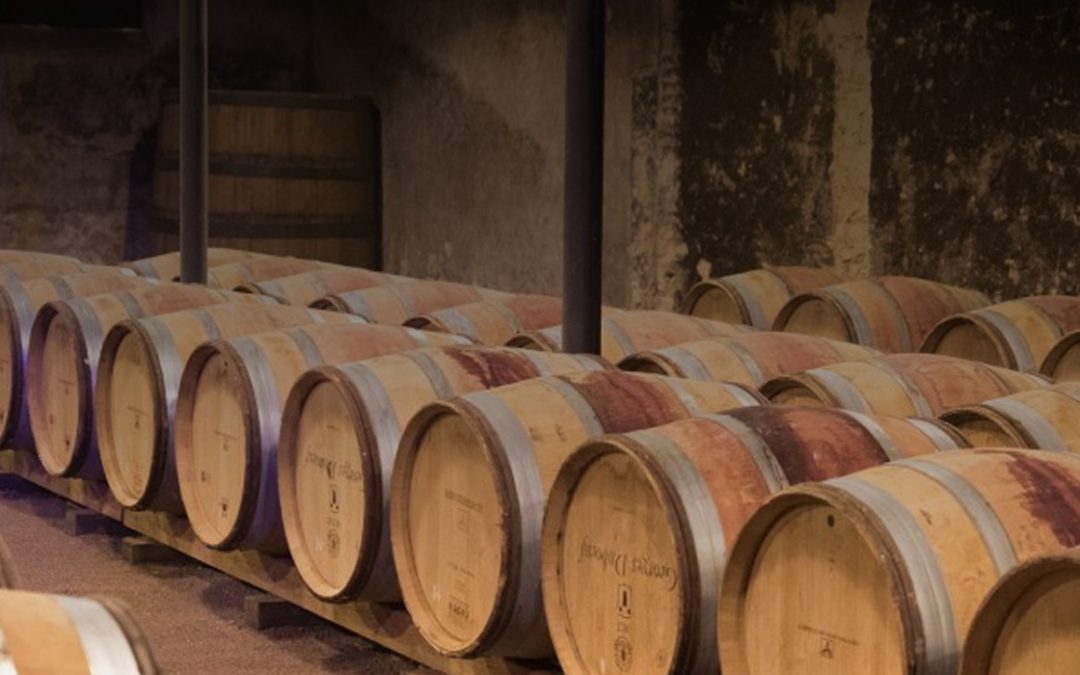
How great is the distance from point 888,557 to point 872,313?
171 inches

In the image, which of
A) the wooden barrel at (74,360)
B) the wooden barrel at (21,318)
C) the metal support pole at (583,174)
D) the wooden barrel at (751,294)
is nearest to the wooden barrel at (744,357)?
the metal support pole at (583,174)

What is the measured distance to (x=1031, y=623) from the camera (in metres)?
2.70

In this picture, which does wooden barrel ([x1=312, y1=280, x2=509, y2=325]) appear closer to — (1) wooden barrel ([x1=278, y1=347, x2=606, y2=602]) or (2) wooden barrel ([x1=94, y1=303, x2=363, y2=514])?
(2) wooden barrel ([x1=94, y1=303, x2=363, y2=514])

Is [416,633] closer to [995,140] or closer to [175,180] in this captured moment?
[995,140]

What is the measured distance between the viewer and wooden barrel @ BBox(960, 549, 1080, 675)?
8.64 ft

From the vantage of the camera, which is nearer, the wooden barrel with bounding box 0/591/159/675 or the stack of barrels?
the wooden barrel with bounding box 0/591/159/675

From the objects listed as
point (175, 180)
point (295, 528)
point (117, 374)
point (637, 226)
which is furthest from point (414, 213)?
point (295, 528)


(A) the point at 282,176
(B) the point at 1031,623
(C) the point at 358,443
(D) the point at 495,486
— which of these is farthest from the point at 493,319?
(A) the point at 282,176

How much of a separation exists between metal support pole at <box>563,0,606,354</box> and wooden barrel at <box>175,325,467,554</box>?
16.6 inches

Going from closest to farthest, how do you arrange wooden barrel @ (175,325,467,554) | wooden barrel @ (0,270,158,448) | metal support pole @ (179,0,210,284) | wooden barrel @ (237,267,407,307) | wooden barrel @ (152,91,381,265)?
1. wooden barrel @ (175,325,467,554)
2. wooden barrel @ (0,270,158,448)
3. metal support pole @ (179,0,210,284)
4. wooden barrel @ (237,267,407,307)
5. wooden barrel @ (152,91,381,265)

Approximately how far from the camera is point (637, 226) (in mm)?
10414

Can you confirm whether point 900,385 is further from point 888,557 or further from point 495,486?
point 888,557

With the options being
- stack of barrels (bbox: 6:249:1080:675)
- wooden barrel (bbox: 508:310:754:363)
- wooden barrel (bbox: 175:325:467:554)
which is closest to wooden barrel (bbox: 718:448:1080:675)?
stack of barrels (bbox: 6:249:1080:675)

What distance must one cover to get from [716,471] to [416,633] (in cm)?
135
